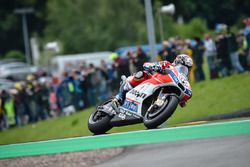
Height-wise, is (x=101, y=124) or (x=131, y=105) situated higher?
(x=131, y=105)

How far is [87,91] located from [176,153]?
10657 mm

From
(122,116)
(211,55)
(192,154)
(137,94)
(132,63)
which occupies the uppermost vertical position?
(137,94)

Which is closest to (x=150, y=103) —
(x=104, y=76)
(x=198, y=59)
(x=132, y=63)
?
(x=132, y=63)

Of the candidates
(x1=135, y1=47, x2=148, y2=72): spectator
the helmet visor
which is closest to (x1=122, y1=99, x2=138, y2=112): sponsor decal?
the helmet visor

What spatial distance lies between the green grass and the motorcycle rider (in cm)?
491

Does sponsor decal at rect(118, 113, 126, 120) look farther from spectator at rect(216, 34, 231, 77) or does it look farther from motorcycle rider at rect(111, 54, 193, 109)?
spectator at rect(216, 34, 231, 77)

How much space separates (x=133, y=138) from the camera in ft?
37.9

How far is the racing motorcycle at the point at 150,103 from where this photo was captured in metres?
12.3

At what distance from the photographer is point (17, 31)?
76062 millimetres

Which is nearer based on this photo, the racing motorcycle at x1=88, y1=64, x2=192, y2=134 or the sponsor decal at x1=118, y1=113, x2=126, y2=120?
the racing motorcycle at x1=88, y1=64, x2=192, y2=134

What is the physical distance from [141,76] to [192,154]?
6.54 feet

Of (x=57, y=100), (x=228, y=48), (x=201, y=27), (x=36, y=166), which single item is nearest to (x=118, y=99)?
(x=36, y=166)

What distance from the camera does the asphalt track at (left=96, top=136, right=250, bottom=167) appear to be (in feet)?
40.8

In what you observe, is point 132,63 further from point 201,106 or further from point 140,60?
point 201,106
